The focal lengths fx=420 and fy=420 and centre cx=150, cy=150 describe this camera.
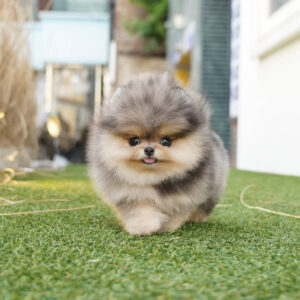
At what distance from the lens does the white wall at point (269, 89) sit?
3424 mm

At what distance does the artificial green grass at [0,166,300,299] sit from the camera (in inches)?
30.3

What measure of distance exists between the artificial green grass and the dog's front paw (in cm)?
3

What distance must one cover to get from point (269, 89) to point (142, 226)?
9.98 feet

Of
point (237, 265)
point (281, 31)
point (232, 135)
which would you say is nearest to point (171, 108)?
point (237, 265)

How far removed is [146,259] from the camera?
3.29ft

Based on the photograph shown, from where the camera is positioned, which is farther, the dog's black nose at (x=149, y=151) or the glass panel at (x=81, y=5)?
the glass panel at (x=81, y=5)

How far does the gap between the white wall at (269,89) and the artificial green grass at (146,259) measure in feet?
6.61

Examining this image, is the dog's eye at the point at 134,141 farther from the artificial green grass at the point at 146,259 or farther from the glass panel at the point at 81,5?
the glass panel at the point at 81,5

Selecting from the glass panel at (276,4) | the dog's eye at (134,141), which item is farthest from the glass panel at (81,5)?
the dog's eye at (134,141)

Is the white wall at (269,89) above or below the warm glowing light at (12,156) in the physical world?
above

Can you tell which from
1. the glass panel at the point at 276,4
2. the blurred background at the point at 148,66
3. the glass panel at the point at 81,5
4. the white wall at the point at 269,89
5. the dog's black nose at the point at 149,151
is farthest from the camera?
the glass panel at the point at 81,5

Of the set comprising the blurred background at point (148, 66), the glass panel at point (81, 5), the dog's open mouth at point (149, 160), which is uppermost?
the glass panel at point (81, 5)

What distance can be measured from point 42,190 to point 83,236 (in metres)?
1.25

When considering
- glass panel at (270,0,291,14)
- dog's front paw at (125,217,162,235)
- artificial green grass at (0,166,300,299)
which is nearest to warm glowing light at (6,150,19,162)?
artificial green grass at (0,166,300,299)
